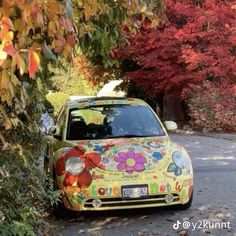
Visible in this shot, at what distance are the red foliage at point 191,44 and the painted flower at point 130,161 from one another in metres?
10.2

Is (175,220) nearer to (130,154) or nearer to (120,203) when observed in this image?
(120,203)

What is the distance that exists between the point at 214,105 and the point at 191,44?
212 cm

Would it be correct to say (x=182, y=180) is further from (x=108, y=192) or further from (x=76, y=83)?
(x=76, y=83)

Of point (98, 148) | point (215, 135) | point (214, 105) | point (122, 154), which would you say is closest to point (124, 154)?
point (122, 154)

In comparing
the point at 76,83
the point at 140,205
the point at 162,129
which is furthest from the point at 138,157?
the point at 76,83

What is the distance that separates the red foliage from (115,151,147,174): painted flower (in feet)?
33.5

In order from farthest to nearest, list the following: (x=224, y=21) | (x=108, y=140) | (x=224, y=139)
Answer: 1. (x=224, y=21)
2. (x=224, y=139)
3. (x=108, y=140)

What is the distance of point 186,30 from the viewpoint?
53.6ft

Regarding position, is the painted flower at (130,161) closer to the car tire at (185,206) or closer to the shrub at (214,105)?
the car tire at (185,206)

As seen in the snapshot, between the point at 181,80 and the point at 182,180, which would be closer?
the point at 182,180

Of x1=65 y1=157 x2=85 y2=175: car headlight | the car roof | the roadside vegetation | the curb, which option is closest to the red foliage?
the roadside vegetation

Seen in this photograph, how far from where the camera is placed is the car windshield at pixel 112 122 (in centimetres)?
690

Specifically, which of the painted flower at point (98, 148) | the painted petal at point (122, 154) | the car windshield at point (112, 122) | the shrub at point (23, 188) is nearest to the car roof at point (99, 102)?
the car windshield at point (112, 122)

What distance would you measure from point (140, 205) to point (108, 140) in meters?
1.05
